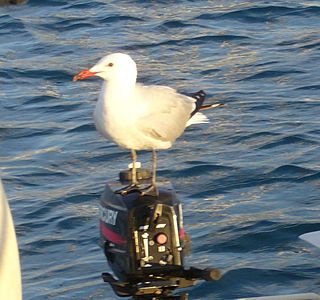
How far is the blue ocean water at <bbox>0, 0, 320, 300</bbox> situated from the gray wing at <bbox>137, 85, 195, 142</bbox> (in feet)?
4.77

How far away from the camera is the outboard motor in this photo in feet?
10.9

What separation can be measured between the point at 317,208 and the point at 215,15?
17.6 feet

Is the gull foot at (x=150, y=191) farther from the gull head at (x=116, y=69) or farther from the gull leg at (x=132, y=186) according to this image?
the gull head at (x=116, y=69)

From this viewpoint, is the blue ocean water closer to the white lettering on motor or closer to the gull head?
the gull head

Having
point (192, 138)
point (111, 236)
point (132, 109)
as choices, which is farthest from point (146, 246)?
point (192, 138)

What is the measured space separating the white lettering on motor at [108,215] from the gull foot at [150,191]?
0.32 feet

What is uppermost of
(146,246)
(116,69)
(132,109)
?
(116,69)

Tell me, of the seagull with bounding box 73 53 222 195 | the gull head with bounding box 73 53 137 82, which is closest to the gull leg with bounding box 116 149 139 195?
the seagull with bounding box 73 53 222 195

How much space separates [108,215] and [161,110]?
0.85m

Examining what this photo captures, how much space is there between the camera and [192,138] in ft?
29.0

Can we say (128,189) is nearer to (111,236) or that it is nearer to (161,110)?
(111,236)

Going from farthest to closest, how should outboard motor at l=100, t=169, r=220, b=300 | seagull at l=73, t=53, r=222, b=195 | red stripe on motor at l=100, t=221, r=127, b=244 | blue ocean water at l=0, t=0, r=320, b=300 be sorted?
blue ocean water at l=0, t=0, r=320, b=300 < seagull at l=73, t=53, r=222, b=195 < red stripe on motor at l=100, t=221, r=127, b=244 < outboard motor at l=100, t=169, r=220, b=300

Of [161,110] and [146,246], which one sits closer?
[146,246]

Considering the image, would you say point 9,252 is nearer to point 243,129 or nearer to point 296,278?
point 296,278
